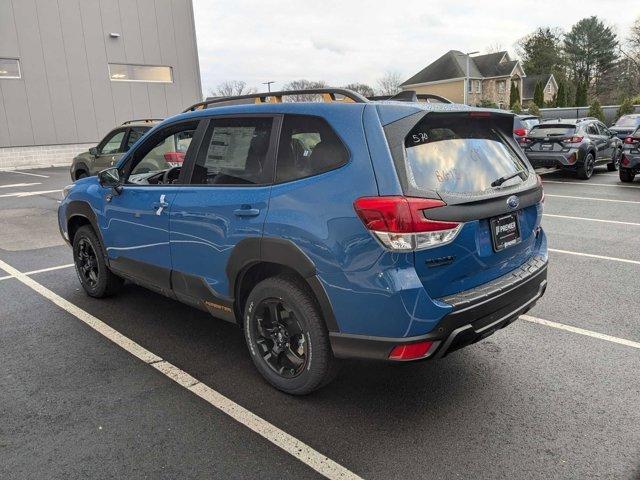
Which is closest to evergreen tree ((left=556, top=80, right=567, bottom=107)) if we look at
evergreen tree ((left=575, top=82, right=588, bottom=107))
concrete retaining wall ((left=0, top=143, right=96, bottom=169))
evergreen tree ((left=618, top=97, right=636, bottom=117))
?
evergreen tree ((left=575, top=82, right=588, bottom=107))

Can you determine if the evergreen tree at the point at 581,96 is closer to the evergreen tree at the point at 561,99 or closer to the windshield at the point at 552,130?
the evergreen tree at the point at 561,99

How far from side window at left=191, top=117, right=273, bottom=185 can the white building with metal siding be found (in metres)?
21.1

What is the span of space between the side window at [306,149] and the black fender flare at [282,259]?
40cm

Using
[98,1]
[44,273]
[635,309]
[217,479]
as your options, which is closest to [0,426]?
[217,479]

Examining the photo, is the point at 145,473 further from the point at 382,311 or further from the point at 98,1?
the point at 98,1

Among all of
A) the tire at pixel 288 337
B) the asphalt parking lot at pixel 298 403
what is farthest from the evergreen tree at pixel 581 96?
the tire at pixel 288 337

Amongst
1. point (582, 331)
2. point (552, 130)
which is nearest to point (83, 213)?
point (582, 331)

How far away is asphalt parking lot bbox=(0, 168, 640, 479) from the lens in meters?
2.59

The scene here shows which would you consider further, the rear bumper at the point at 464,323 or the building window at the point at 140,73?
the building window at the point at 140,73

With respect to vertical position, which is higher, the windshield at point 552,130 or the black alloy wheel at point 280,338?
the windshield at point 552,130

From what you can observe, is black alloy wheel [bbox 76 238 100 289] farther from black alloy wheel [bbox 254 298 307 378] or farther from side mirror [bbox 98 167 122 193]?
black alloy wheel [bbox 254 298 307 378]

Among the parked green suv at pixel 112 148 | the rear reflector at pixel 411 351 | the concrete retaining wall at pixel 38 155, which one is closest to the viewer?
the rear reflector at pixel 411 351

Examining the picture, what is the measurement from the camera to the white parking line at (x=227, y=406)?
258 cm

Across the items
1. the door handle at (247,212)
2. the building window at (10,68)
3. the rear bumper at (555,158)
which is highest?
the building window at (10,68)
